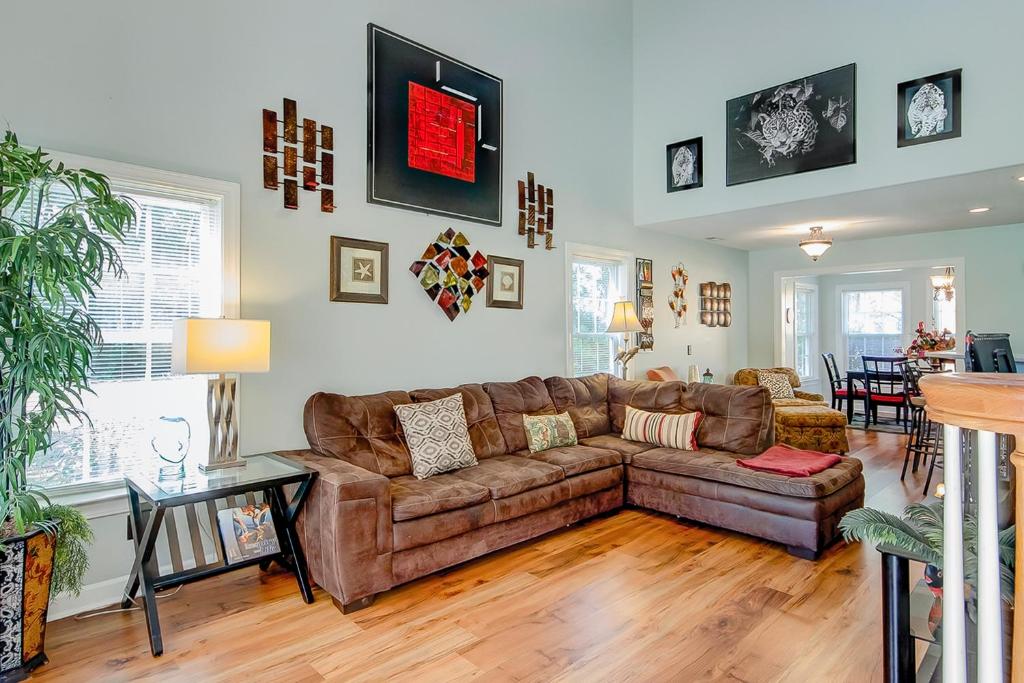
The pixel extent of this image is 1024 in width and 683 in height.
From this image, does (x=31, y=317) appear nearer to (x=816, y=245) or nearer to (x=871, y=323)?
(x=816, y=245)

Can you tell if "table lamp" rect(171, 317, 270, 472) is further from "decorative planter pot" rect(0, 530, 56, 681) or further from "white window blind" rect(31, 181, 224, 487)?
"decorative planter pot" rect(0, 530, 56, 681)

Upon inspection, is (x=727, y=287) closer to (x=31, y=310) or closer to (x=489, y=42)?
(x=489, y=42)

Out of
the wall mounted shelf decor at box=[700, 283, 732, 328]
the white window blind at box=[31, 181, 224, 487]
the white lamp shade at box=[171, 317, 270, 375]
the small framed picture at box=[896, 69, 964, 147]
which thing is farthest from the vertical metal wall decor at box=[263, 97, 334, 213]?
Result: the wall mounted shelf decor at box=[700, 283, 732, 328]

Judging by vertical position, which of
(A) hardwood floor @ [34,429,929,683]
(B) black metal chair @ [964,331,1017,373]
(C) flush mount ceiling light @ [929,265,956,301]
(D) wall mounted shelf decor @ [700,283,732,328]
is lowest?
(A) hardwood floor @ [34,429,929,683]

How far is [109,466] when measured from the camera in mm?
2854

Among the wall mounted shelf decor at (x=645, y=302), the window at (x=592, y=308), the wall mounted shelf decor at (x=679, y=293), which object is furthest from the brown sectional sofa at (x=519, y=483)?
the wall mounted shelf decor at (x=679, y=293)

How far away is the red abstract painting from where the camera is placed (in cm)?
402

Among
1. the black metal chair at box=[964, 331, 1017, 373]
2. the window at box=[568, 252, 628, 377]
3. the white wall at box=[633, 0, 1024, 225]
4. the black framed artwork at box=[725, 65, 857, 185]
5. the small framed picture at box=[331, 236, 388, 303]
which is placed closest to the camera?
the black metal chair at box=[964, 331, 1017, 373]

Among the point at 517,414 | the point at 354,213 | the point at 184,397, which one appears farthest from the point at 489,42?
the point at 184,397

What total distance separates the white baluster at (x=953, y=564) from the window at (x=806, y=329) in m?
9.11

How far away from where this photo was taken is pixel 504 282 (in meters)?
4.63

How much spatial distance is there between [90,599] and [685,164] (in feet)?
18.0

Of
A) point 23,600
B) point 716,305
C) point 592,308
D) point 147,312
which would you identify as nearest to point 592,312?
point 592,308

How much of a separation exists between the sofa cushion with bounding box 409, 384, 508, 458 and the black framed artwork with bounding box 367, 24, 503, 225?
1312mm
